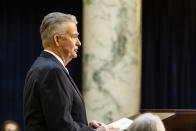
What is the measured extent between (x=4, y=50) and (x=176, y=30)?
9.20 ft

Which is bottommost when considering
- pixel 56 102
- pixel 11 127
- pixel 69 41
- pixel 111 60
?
pixel 11 127

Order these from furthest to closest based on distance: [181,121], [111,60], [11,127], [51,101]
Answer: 1. [11,127]
2. [111,60]
3. [181,121]
4. [51,101]

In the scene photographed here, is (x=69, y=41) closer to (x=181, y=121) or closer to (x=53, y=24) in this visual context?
(x=53, y=24)

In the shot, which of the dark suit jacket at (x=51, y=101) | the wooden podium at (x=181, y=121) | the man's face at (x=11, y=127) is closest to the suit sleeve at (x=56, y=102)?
the dark suit jacket at (x=51, y=101)

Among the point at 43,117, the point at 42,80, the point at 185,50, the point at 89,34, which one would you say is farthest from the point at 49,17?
the point at 185,50

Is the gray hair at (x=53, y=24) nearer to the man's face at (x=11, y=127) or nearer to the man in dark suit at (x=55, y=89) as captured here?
the man in dark suit at (x=55, y=89)

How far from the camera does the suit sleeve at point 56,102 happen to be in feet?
8.52

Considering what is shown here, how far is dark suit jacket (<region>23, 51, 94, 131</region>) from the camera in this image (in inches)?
103

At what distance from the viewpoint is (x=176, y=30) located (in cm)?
816

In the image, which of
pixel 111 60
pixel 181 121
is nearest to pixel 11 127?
pixel 111 60

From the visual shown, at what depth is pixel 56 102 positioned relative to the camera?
261 cm

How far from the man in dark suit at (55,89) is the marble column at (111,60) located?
3.16m

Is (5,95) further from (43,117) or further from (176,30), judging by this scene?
(43,117)

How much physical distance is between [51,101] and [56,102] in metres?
0.03
